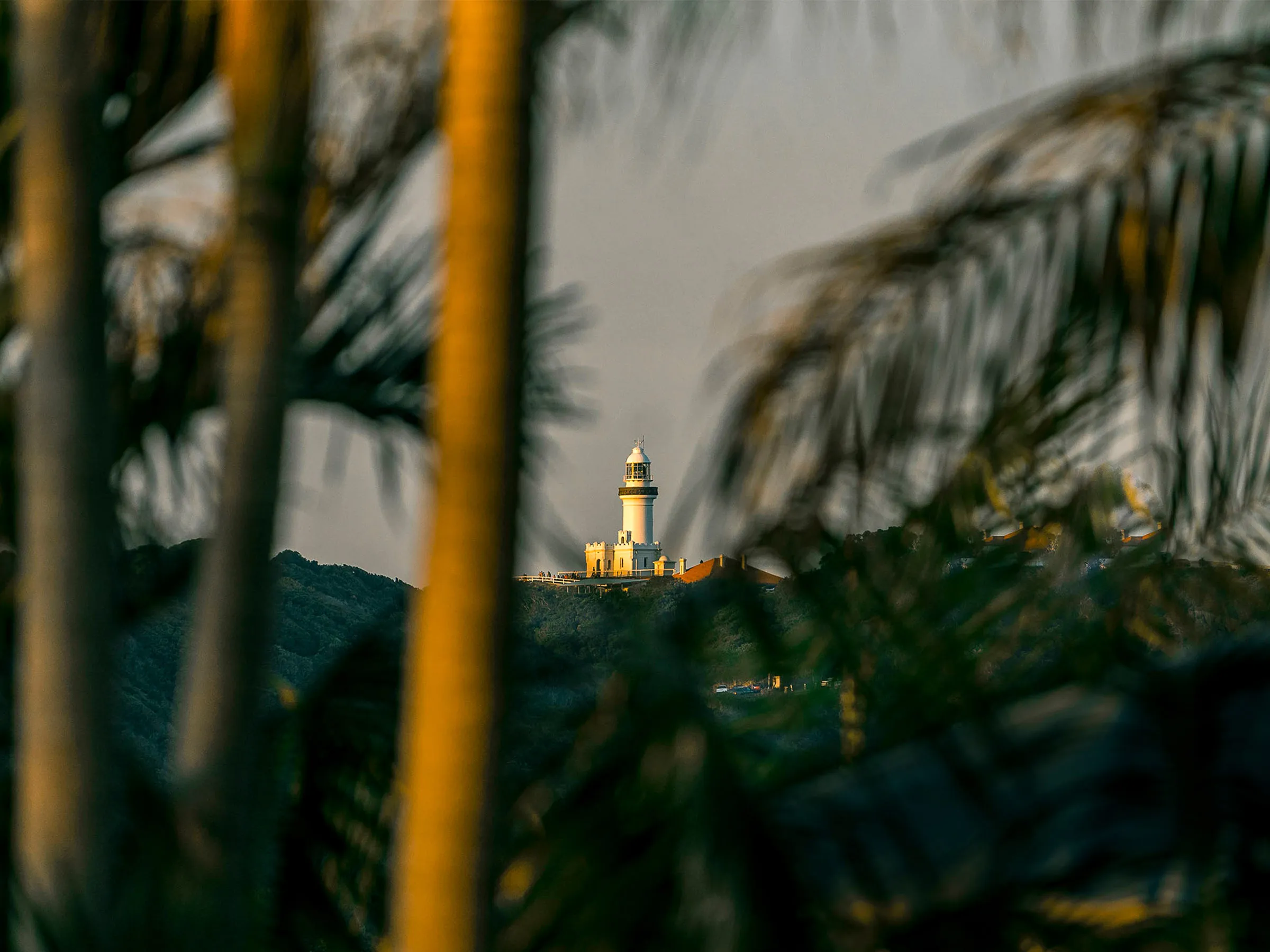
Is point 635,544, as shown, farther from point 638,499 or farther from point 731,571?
point 731,571

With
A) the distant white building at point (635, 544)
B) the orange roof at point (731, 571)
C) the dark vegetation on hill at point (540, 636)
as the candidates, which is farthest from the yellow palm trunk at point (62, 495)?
the orange roof at point (731, 571)

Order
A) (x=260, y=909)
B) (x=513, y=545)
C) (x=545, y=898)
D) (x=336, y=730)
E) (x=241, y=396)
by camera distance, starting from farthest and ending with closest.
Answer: (x=336, y=730) < (x=260, y=909) < (x=241, y=396) < (x=545, y=898) < (x=513, y=545)

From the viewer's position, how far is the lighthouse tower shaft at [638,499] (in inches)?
105

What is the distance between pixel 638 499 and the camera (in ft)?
9.23

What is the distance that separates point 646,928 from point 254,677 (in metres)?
1.22

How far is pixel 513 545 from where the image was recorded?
2090 millimetres

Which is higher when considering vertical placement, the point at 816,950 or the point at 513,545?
the point at 513,545

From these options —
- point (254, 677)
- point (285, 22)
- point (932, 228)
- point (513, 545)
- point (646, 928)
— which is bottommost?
point (646, 928)

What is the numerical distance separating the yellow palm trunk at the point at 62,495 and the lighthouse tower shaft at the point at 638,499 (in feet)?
3.95

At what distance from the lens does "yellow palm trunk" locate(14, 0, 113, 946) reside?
3.12 m

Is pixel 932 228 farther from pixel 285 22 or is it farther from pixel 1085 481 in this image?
pixel 285 22

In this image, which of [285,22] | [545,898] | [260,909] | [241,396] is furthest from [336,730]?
[285,22]

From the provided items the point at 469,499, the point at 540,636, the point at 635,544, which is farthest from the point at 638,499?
the point at 540,636

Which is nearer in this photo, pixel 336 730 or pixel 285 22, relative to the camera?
pixel 285 22
